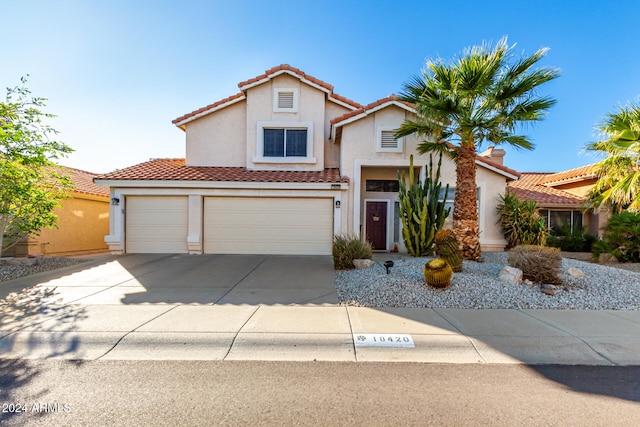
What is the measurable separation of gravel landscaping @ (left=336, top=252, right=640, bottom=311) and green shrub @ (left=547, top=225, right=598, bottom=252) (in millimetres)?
6761

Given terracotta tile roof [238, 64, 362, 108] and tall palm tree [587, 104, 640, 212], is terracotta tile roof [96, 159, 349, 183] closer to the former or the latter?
terracotta tile roof [238, 64, 362, 108]

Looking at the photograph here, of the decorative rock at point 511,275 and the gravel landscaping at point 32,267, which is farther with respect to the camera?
the gravel landscaping at point 32,267

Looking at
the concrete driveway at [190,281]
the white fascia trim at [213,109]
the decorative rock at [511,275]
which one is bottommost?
the concrete driveway at [190,281]

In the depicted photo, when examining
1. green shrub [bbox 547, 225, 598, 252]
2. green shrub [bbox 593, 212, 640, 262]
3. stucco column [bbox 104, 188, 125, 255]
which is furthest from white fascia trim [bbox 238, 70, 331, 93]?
green shrub [bbox 547, 225, 598, 252]

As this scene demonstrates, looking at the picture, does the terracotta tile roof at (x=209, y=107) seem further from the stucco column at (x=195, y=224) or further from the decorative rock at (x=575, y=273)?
the decorative rock at (x=575, y=273)

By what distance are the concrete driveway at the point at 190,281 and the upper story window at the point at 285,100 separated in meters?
6.79

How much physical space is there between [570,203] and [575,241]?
203 cm

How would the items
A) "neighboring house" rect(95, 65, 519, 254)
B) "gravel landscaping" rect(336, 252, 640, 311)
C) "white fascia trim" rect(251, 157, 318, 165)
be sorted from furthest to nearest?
"white fascia trim" rect(251, 157, 318, 165) < "neighboring house" rect(95, 65, 519, 254) < "gravel landscaping" rect(336, 252, 640, 311)

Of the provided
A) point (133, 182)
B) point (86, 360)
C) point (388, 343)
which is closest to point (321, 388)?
point (388, 343)

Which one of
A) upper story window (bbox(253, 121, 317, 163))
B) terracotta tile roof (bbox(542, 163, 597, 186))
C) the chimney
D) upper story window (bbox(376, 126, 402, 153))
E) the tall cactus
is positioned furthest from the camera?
the chimney

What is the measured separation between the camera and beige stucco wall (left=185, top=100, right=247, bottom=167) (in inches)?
534

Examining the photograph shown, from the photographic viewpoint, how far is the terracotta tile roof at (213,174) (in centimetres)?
1134

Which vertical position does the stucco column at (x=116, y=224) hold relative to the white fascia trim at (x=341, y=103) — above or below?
below

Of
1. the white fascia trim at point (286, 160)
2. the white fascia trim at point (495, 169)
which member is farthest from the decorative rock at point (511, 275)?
the white fascia trim at point (286, 160)
